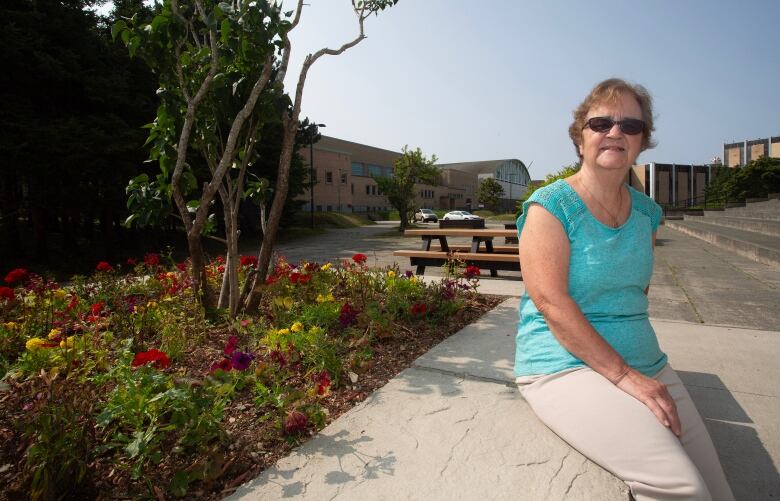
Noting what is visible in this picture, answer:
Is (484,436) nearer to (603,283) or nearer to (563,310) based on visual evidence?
(563,310)

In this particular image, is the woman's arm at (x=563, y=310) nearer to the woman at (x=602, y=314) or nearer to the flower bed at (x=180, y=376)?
the woman at (x=602, y=314)

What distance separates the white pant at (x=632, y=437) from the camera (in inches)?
53.6

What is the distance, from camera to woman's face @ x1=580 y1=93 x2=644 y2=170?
1.90 meters

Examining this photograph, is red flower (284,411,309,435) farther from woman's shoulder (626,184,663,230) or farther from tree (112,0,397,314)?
tree (112,0,397,314)

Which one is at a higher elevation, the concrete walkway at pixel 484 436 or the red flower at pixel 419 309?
the red flower at pixel 419 309

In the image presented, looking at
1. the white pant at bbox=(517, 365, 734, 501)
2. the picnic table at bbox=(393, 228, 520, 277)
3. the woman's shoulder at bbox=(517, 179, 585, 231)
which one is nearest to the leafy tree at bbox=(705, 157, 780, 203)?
the picnic table at bbox=(393, 228, 520, 277)

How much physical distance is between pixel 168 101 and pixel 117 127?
1177 cm

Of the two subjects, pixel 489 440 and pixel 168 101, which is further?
pixel 168 101

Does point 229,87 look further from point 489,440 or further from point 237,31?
point 489,440

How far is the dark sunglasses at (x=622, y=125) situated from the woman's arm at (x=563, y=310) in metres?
0.45

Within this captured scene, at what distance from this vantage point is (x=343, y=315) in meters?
3.63

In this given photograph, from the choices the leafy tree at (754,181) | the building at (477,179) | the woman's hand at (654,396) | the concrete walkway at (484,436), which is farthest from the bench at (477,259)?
the building at (477,179)

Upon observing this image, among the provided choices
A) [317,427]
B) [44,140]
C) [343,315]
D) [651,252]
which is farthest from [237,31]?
[44,140]

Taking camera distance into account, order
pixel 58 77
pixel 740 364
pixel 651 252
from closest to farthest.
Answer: pixel 651 252 → pixel 740 364 → pixel 58 77
